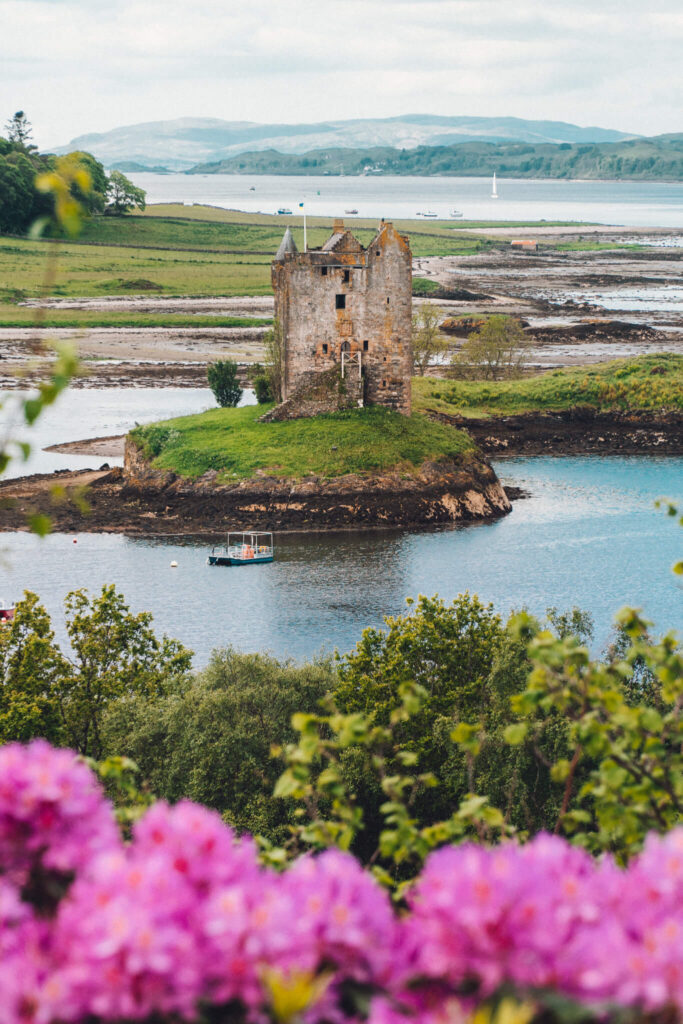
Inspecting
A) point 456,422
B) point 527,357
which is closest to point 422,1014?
point 456,422

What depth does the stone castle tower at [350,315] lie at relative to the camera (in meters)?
62.1

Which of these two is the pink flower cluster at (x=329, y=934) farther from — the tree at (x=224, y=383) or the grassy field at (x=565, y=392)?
the grassy field at (x=565, y=392)

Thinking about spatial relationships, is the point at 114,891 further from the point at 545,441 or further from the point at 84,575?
the point at 545,441

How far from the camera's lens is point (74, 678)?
27703mm

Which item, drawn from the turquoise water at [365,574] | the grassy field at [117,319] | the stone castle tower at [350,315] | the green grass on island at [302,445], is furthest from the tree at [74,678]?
the grassy field at [117,319]

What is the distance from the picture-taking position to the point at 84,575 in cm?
4916

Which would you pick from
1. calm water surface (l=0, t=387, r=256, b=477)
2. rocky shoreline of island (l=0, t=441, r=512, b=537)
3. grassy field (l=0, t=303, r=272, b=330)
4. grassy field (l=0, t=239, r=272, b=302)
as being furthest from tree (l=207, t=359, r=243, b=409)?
grassy field (l=0, t=239, r=272, b=302)

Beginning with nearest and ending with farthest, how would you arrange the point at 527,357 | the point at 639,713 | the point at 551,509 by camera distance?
1. the point at 639,713
2. the point at 551,509
3. the point at 527,357

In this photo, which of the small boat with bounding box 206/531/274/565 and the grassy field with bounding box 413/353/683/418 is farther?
the grassy field with bounding box 413/353/683/418

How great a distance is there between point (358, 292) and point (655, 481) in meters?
18.6

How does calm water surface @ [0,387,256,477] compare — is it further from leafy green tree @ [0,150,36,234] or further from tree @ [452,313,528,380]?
leafy green tree @ [0,150,36,234]

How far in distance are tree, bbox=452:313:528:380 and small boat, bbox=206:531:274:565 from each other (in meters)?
42.7

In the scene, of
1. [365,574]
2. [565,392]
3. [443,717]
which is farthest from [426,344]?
[443,717]

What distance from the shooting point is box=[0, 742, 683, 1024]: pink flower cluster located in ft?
15.5
